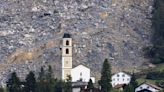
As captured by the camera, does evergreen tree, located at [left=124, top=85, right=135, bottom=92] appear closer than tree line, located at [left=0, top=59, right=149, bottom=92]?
Yes

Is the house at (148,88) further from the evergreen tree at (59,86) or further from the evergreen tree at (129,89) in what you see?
the evergreen tree at (59,86)

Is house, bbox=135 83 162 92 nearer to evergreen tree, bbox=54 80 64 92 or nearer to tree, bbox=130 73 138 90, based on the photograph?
tree, bbox=130 73 138 90

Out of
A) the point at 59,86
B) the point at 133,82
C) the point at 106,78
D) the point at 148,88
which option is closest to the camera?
the point at 59,86

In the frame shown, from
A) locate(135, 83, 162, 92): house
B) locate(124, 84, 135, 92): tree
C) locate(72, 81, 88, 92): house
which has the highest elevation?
locate(72, 81, 88, 92): house

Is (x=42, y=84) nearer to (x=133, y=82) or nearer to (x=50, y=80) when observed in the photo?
(x=50, y=80)

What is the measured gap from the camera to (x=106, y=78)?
19338cm

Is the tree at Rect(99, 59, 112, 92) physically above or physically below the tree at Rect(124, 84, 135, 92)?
above

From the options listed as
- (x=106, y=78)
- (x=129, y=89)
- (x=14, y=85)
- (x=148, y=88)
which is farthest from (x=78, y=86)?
(x=129, y=89)

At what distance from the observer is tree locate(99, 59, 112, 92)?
19262cm

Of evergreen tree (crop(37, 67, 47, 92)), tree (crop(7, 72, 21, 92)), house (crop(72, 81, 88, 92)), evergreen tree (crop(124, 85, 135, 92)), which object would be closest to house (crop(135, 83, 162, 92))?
evergreen tree (crop(124, 85, 135, 92))

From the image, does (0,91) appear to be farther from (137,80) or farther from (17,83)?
(137,80)

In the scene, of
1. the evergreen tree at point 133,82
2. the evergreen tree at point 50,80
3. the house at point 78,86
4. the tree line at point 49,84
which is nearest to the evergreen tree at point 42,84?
the tree line at point 49,84

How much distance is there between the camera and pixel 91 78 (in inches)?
7859

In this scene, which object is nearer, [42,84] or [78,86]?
[42,84]
